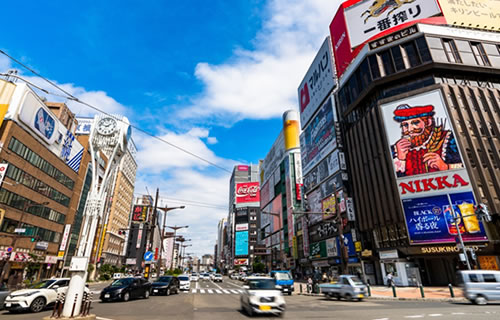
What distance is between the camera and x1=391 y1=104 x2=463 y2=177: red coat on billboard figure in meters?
32.8

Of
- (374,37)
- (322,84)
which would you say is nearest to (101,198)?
(374,37)

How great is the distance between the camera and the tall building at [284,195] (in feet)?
237

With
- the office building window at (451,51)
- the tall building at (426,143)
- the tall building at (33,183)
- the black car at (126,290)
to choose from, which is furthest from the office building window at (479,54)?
the tall building at (33,183)

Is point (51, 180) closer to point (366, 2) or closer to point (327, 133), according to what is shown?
point (327, 133)

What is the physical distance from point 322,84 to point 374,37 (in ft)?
46.5

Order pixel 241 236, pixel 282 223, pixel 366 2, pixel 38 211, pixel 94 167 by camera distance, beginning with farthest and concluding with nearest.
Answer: pixel 241 236 < pixel 282 223 < pixel 366 2 < pixel 38 211 < pixel 94 167

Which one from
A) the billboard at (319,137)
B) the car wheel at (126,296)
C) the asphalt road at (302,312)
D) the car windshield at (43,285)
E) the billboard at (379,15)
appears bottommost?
the asphalt road at (302,312)

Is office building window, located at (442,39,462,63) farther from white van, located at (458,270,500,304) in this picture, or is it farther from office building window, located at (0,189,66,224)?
office building window, located at (0,189,66,224)

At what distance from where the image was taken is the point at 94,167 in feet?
39.7

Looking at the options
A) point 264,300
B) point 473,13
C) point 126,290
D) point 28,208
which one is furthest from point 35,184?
point 473,13

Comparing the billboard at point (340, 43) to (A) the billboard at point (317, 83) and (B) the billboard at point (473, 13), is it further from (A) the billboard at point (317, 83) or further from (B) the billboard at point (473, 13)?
(B) the billboard at point (473, 13)

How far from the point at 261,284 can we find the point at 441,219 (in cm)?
2820

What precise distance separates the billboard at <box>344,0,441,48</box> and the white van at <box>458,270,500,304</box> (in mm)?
44231

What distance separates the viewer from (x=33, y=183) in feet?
133
